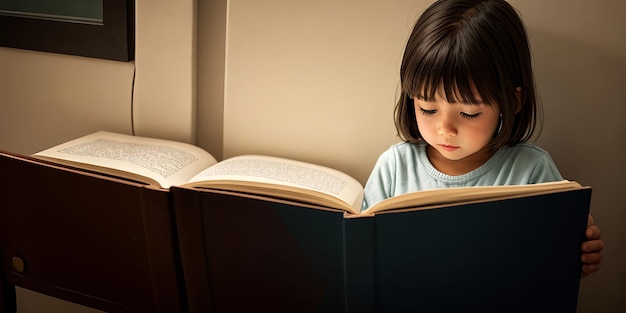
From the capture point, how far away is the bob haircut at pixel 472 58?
1.22 meters

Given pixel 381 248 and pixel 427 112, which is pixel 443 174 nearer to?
pixel 427 112

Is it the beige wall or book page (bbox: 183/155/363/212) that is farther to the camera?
the beige wall

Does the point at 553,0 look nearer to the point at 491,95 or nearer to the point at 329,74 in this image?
the point at 491,95

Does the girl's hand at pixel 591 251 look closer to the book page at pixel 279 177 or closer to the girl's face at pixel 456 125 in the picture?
the girl's face at pixel 456 125

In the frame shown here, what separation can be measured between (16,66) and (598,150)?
147cm

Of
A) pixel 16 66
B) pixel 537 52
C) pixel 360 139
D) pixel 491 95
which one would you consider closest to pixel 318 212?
pixel 491 95

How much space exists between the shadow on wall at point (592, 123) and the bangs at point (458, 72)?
0.33 metres

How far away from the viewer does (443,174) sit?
1.40 meters

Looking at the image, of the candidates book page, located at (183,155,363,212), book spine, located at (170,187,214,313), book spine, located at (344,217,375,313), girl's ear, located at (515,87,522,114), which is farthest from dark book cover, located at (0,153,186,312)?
girl's ear, located at (515,87,522,114)

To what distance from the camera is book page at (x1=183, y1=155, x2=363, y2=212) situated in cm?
132

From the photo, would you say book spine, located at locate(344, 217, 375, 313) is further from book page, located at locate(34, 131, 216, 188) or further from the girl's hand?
book page, located at locate(34, 131, 216, 188)

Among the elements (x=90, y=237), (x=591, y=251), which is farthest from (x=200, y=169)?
(x=591, y=251)

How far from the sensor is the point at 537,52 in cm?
150

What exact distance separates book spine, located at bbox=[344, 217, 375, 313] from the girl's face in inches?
9.6
